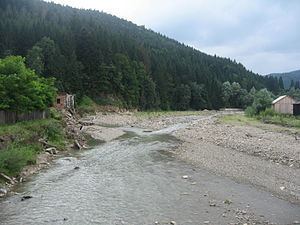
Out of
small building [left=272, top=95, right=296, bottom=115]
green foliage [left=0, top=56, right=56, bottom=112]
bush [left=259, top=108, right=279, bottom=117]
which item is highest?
green foliage [left=0, top=56, right=56, bottom=112]

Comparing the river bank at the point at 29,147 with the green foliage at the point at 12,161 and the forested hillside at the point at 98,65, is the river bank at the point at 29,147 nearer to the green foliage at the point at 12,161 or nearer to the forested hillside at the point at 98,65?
the green foliage at the point at 12,161

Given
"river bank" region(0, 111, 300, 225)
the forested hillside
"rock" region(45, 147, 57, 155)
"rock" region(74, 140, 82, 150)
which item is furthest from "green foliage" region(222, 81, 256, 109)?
"rock" region(45, 147, 57, 155)

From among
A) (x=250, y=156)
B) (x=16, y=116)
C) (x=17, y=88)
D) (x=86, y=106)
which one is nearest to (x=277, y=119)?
(x=250, y=156)

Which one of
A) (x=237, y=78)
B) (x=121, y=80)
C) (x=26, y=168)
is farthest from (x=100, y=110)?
(x=237, y=78)

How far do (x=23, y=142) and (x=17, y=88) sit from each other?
8664 mm

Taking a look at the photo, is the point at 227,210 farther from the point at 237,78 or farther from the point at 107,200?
the point at 237,78

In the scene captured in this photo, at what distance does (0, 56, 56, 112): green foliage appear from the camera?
3853 cm

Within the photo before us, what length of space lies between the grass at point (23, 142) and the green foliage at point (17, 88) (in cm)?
219

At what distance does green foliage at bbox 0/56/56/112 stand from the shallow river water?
10.4 meters

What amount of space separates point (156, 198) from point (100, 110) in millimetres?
75176

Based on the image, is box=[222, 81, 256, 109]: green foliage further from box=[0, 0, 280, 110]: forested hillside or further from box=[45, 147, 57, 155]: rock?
box=[45, 147, 57, 155]: rock

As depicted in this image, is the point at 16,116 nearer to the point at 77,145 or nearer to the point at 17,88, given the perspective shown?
the point at 17,88

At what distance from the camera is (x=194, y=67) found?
160m

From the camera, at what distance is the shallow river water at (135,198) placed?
1855 cm
